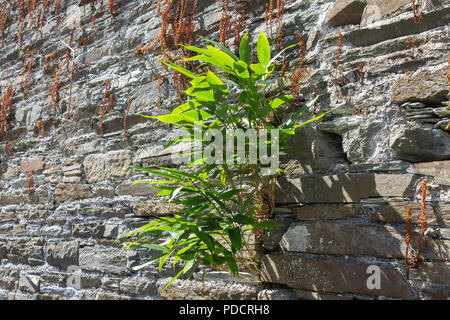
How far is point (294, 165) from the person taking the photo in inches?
61.6

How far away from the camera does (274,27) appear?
5.74 feet

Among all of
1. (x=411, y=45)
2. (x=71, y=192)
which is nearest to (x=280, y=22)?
(x=411, y=45)

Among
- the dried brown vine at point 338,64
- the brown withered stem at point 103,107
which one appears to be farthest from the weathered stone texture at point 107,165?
the dried brown vine at point 338,64

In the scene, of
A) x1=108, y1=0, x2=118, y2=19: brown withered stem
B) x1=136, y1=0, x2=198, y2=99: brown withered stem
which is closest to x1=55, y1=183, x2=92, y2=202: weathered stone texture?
x1=136, y1=0, x2=198, y2=99: brown withered stem

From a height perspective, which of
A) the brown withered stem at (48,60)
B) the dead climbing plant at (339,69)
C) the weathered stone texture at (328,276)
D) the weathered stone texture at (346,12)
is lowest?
the weathered stone texture at (328,276)

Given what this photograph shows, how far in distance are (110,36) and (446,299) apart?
2.30m

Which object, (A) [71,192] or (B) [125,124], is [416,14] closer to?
(B) [125,124]

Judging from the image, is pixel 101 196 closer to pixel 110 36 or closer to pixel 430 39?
pixel 110 36

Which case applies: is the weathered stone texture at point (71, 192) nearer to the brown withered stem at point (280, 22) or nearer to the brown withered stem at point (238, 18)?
the brown withered stem at point (238, 18)

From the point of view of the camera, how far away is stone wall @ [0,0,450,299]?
4.27 ft

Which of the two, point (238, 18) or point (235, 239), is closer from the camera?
point (235, 239)

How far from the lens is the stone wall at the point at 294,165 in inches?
51.3

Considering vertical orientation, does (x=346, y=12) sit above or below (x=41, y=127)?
above

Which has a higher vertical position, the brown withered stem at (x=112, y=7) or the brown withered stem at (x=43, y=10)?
the brown withered stem at (x=43, y=10)
